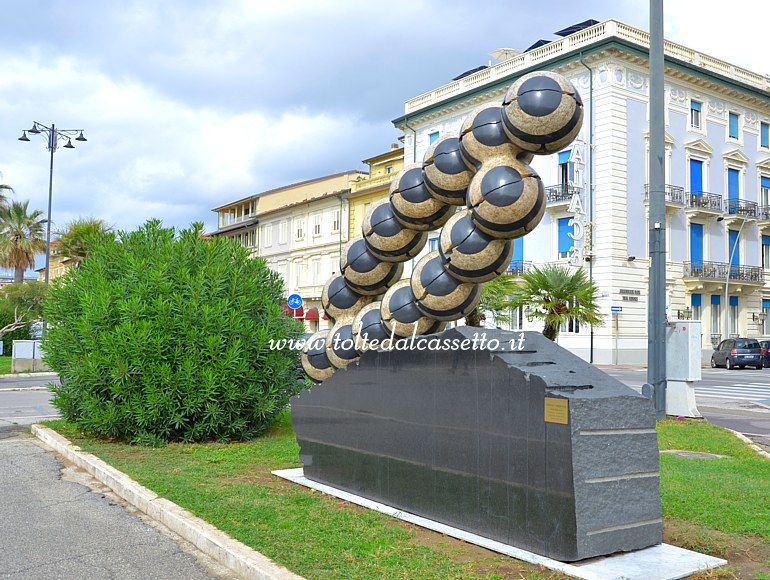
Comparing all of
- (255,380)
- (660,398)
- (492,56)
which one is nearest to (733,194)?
(492,56)

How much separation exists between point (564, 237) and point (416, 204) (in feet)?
104

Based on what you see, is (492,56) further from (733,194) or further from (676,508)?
(676,508)

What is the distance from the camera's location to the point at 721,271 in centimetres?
3991

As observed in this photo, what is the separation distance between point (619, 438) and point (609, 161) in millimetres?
32109

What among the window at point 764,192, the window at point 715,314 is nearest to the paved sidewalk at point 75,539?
the window at point 715,314

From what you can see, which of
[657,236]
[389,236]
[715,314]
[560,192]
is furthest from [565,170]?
[389,236]

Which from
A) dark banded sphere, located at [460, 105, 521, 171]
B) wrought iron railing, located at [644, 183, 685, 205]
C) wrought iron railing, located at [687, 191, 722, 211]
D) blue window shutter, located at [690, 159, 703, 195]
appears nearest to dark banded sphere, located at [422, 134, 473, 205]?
dark banded sphere, located at [460, 105, 521, 171]

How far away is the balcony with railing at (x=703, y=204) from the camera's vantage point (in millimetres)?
38656

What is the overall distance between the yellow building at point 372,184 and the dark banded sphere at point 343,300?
40230 millimetres

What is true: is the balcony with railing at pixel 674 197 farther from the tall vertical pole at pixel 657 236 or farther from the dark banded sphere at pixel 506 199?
the dark banded sphere at pixel 506 199

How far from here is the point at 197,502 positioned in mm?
6883

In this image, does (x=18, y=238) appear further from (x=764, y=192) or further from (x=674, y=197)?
(x=764, y=192)

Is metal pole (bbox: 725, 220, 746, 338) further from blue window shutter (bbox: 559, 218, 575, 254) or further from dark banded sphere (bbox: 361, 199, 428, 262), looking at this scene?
dark banded sphere (bbox: 361, 199, 428, 262)

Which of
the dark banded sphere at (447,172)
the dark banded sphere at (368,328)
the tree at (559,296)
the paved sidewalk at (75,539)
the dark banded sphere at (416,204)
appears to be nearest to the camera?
the paved sidewalk at (75,539)
